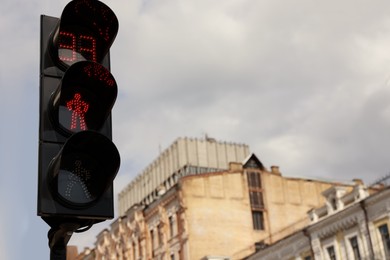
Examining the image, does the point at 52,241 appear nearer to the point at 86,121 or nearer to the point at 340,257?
the point at 86,121

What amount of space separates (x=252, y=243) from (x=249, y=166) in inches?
254

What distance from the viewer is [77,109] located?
14.2 feet

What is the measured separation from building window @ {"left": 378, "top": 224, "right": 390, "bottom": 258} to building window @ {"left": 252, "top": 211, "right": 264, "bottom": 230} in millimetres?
19439

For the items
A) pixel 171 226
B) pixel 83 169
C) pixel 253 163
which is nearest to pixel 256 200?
pixel 253 163

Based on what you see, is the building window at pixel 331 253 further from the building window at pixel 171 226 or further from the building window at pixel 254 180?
the building window at pixel 171 226

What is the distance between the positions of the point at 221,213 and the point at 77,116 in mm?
48721

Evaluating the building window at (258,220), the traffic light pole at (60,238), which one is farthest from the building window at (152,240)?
the traffic light pole at (60,238)

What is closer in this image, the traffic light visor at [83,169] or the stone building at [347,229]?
the traffic light visor at [83,169]

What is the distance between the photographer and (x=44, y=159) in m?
4.05

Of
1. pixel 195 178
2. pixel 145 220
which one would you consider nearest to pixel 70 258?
pixel 145 220

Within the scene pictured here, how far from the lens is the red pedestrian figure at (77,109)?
169 inches

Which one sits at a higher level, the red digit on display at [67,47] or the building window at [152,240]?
the building window at [152,240]

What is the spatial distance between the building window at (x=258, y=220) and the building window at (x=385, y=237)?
19439 mm

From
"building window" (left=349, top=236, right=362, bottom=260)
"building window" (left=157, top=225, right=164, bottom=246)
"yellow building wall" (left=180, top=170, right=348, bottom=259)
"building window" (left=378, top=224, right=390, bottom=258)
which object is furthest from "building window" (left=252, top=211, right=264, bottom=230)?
"building window" (left=378, top=224, right=390, bottom=258)
